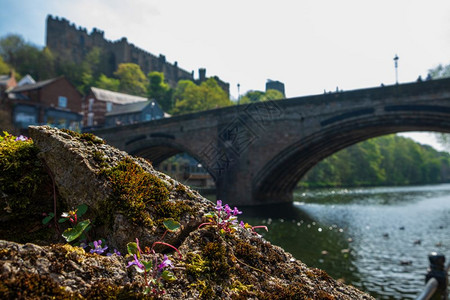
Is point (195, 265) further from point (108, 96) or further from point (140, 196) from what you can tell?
point (108, 96)

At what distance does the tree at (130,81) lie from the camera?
7326 cm

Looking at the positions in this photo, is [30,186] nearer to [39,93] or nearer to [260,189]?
[260,189]

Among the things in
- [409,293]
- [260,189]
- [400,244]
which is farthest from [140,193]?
Answer: [260,189]

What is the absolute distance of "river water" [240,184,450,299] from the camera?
945 centimetres

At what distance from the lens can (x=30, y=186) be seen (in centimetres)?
193

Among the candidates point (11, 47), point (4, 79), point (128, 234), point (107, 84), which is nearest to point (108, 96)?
point (4, 79)

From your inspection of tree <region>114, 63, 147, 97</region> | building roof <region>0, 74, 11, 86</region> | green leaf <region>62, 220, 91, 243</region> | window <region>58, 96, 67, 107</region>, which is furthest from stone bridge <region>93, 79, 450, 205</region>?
tree <region>114, 63, 147, 97</region>

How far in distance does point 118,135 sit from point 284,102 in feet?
56.7

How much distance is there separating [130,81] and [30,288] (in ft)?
254

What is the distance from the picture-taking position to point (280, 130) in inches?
947

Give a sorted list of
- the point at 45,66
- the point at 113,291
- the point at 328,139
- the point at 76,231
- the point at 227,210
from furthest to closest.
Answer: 1. the point at 45,66
2. the point at 328,139
3. the point at 227,210
4. the point at 76,231
5. the point at 113,291

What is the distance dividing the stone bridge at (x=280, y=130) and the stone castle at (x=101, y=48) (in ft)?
138

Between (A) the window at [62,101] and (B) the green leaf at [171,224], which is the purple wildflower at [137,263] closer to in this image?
(B) the green leaf at [171,224]

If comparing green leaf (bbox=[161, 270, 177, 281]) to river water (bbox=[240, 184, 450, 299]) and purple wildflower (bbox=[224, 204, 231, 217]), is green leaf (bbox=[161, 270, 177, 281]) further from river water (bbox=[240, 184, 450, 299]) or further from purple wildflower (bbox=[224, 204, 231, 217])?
river water (bbox=[240, 184, 450, 299])
